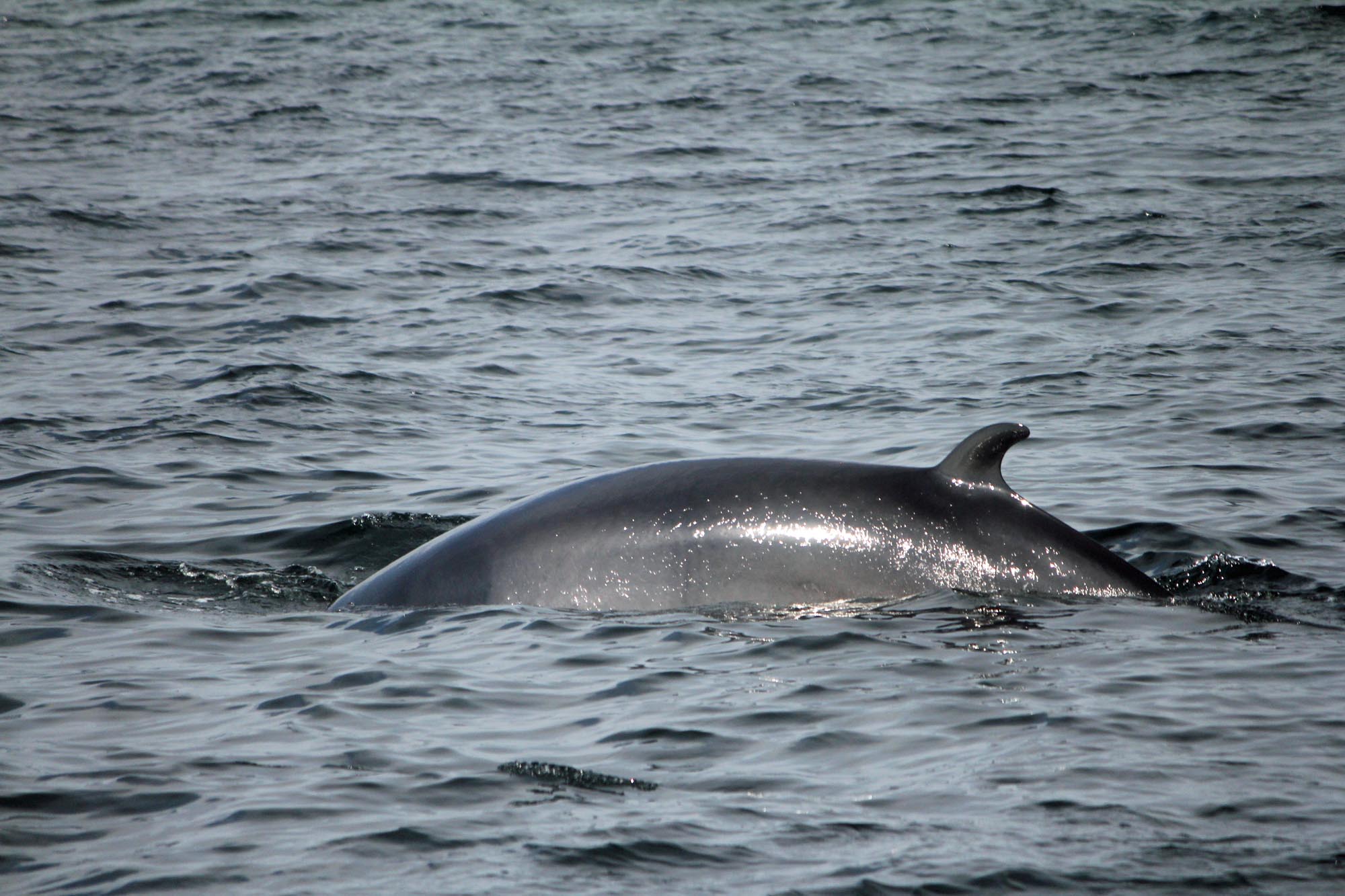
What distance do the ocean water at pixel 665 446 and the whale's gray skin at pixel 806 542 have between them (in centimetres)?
15

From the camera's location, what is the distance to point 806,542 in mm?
8039

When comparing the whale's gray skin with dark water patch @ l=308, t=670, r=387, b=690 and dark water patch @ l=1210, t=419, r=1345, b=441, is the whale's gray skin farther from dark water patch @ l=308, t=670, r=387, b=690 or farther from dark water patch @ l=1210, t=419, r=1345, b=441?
dark water patch @ l=1210, t=419, r=1345, b=441

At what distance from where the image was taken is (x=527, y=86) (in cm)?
3694

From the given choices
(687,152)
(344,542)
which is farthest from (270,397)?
(687,152)

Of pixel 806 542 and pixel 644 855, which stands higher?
pixel 806 542

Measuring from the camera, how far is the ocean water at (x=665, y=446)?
5.88 m

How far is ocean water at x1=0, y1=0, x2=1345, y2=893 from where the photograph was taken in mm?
5879

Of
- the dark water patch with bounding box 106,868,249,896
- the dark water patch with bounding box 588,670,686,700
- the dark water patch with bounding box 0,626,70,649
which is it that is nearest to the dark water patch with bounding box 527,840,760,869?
the dark water patch with bounding box 106,868,249,896

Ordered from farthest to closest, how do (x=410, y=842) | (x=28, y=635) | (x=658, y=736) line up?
(x=28, y=635) → (x=658, y=736) → (x=410, y=842)

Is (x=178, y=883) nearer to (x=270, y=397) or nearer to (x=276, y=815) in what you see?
(x=276, y=815)

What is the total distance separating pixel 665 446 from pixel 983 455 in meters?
5.65

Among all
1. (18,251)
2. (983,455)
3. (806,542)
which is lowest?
(806,542)

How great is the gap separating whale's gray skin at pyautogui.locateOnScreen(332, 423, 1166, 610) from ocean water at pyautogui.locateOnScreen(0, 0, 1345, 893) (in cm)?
15

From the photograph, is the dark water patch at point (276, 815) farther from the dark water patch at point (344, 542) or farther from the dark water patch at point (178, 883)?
the dark water patch at point (344, 542)
